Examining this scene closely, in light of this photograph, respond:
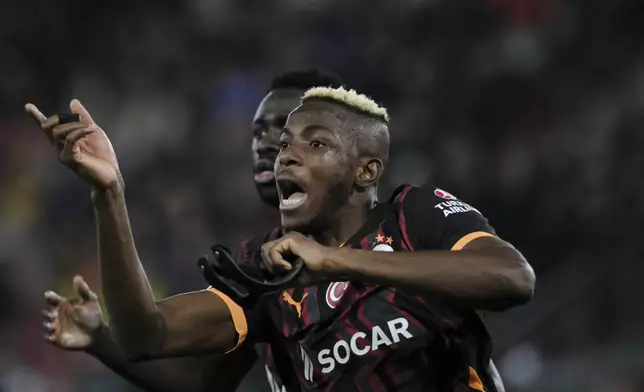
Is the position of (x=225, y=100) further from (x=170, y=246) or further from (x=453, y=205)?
(x=453, y=205)

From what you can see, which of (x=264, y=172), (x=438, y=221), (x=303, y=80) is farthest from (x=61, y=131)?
(x=303, y=80)

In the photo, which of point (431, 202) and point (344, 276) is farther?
point (431, 202)

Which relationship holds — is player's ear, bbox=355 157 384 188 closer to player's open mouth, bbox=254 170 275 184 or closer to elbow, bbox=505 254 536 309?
elbow, bbox=505 254 536 309

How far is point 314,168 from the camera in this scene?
12.3 feet

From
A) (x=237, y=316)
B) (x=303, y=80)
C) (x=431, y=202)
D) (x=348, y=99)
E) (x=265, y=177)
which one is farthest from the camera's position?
(x=303, y=80)

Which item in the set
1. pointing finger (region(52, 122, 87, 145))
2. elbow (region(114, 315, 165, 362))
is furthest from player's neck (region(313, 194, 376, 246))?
pointing finger (region(52, 122, 87, 145))

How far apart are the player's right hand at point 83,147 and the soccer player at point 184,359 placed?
45 cm

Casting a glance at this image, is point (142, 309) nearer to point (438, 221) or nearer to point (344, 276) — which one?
point (344, 276)

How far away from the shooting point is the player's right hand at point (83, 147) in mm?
3193

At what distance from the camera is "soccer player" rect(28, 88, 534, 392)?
3.22 m

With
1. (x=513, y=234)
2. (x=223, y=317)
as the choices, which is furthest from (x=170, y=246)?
(x=223, y=317)

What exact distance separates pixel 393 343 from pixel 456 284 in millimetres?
466

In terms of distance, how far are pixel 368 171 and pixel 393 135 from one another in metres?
5.31

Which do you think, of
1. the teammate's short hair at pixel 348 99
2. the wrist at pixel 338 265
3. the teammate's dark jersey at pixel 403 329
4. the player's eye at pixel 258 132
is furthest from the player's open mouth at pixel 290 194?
the player's eye at pixel 258 132
